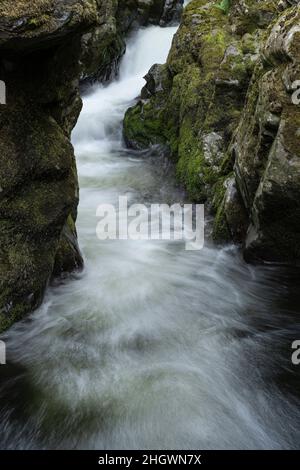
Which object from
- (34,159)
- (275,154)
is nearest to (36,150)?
(34,159)

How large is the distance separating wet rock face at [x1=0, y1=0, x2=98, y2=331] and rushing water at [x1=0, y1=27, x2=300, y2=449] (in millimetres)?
730

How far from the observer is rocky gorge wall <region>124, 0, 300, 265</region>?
21.8 ft

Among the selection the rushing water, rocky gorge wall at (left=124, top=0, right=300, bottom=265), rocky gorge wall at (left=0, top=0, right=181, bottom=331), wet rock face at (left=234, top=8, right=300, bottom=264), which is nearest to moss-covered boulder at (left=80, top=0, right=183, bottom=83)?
rocky gorge wall at (left=124, top=0, right=300, bottom=265)

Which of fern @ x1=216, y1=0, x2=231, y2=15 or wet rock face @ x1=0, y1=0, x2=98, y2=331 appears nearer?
wet rock face @ x1=0, y1=0, x2=98, y2=331

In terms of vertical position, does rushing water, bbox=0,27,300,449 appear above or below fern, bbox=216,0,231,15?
below

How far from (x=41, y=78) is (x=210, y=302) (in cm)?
375

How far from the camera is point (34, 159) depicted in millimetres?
5500

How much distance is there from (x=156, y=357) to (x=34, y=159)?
2.71 metres

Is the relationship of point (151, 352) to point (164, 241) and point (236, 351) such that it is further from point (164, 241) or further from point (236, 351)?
point (164, 241)

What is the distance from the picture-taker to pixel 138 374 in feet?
16.7

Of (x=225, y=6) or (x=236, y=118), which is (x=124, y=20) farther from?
(x=236, y=118)

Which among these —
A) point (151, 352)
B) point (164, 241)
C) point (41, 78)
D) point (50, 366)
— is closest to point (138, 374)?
point (151, 352)

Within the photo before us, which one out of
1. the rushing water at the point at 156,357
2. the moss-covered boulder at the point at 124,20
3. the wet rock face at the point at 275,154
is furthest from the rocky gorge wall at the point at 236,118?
the moss-covered boulder at the point at 124,20

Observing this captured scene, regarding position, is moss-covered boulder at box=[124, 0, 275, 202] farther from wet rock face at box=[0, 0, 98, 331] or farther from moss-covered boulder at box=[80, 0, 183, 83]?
moss-covered boulder at box=[80, 0, 183, 83]
